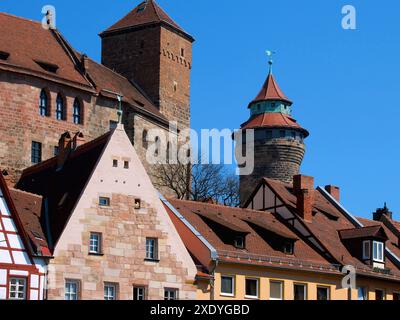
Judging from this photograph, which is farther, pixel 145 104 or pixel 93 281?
pixel 145 104

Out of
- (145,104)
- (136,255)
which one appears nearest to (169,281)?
(136,255)

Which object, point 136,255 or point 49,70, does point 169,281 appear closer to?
point 136,255

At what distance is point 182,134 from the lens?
7519 cm

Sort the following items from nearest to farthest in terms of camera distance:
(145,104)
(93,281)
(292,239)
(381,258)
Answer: (93,281) < (292,239) < (381,258) < (145,104)

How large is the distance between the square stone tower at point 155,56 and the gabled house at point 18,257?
136 feet

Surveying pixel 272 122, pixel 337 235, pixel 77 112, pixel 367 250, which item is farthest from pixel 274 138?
pixel 367 250

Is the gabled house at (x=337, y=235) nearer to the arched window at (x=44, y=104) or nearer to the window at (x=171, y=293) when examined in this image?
the window at (x=171, y=293)

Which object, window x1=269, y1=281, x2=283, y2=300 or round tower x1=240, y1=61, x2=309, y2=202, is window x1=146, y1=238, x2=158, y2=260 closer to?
window x1=269, y1=281, x2=283, y2=300

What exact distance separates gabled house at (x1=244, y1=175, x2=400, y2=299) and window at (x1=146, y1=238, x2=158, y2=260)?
9341 millimetres

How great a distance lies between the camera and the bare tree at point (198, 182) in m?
68.2

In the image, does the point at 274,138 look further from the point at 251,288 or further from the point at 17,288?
the point at 17,288

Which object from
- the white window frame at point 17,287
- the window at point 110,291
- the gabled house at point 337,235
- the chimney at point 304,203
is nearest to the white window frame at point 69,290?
the window at point 110,291
